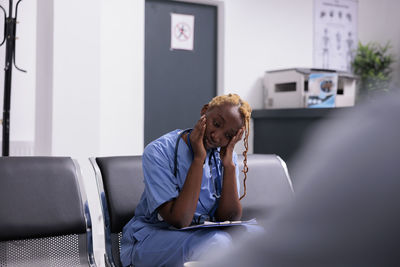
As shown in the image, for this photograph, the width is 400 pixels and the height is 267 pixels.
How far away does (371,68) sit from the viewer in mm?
4891

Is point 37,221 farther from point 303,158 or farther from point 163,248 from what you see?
point 303,158

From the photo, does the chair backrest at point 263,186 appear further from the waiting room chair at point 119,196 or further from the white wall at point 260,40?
the white wall at point 260,40

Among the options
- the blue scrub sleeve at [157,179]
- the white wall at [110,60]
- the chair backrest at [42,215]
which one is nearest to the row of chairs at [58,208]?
the chair backrest at [42,215]

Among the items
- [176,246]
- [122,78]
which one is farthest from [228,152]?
[122,78]

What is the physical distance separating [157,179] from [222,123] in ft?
0.89

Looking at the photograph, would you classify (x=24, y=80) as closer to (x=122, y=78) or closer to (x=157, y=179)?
(x=122, y=78)

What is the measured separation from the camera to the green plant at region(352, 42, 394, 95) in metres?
4.77

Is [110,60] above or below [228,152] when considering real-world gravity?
above

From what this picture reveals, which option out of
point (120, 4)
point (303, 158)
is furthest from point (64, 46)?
point (303, 158)

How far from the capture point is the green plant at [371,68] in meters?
4.77

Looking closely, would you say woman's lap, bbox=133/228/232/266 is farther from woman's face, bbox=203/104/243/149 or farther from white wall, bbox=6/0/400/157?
white wall, bbox=6/0/400/157

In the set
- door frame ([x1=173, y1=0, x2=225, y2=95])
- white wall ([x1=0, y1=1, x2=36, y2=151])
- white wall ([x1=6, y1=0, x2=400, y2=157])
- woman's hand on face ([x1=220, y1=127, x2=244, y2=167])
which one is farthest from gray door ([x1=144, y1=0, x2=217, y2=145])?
woman's hand on face ([x1=220, y1=127, x2=244, y2=167])

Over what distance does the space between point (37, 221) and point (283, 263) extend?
120 centimetres

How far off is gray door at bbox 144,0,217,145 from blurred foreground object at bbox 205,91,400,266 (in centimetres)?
356
